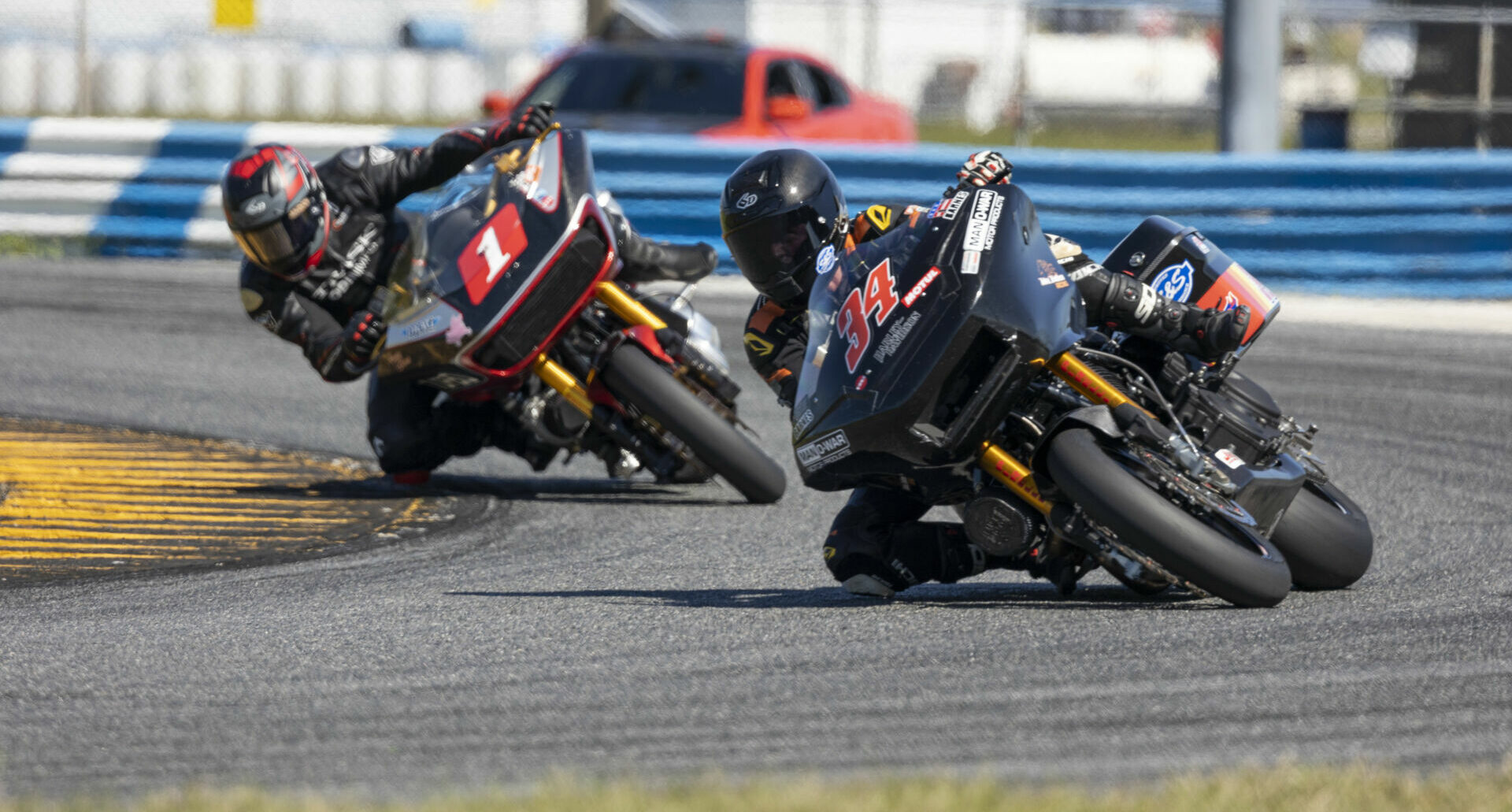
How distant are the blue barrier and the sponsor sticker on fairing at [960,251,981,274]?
317 inches

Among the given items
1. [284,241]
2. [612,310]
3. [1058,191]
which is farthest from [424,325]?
[1058,191]

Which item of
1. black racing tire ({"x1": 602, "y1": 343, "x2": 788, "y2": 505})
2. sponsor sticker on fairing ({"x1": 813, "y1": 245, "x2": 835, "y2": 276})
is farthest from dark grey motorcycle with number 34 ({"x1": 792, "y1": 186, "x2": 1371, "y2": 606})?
black racing tire ({"x1": 602, "y1": 343, "x2": 788, "y2": 505})

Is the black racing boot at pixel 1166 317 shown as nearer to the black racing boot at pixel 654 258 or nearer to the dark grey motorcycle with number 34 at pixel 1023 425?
the dark grey motorcycle with number 34 at pixel 1023 425

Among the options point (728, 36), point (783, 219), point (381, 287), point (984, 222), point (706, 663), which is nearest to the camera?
point (706, 663)

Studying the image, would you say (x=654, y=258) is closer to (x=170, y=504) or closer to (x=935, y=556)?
(x=170, y=504)

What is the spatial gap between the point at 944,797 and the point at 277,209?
16.2ft

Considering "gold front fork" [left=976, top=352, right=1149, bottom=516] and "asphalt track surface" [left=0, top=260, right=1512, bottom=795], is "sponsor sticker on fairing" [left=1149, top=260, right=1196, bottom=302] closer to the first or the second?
"gold front fork" [left=976, top=352, right=1149, bottom=516]

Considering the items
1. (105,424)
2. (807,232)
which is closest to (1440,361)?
(807,232)

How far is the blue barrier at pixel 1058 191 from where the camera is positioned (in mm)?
12320

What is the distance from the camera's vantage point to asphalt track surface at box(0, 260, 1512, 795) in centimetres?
365

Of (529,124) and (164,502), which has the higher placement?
(529,124)

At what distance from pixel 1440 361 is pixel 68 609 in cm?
742

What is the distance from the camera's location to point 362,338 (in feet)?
23.7

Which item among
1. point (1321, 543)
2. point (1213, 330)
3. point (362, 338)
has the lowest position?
point (1321, 543)
